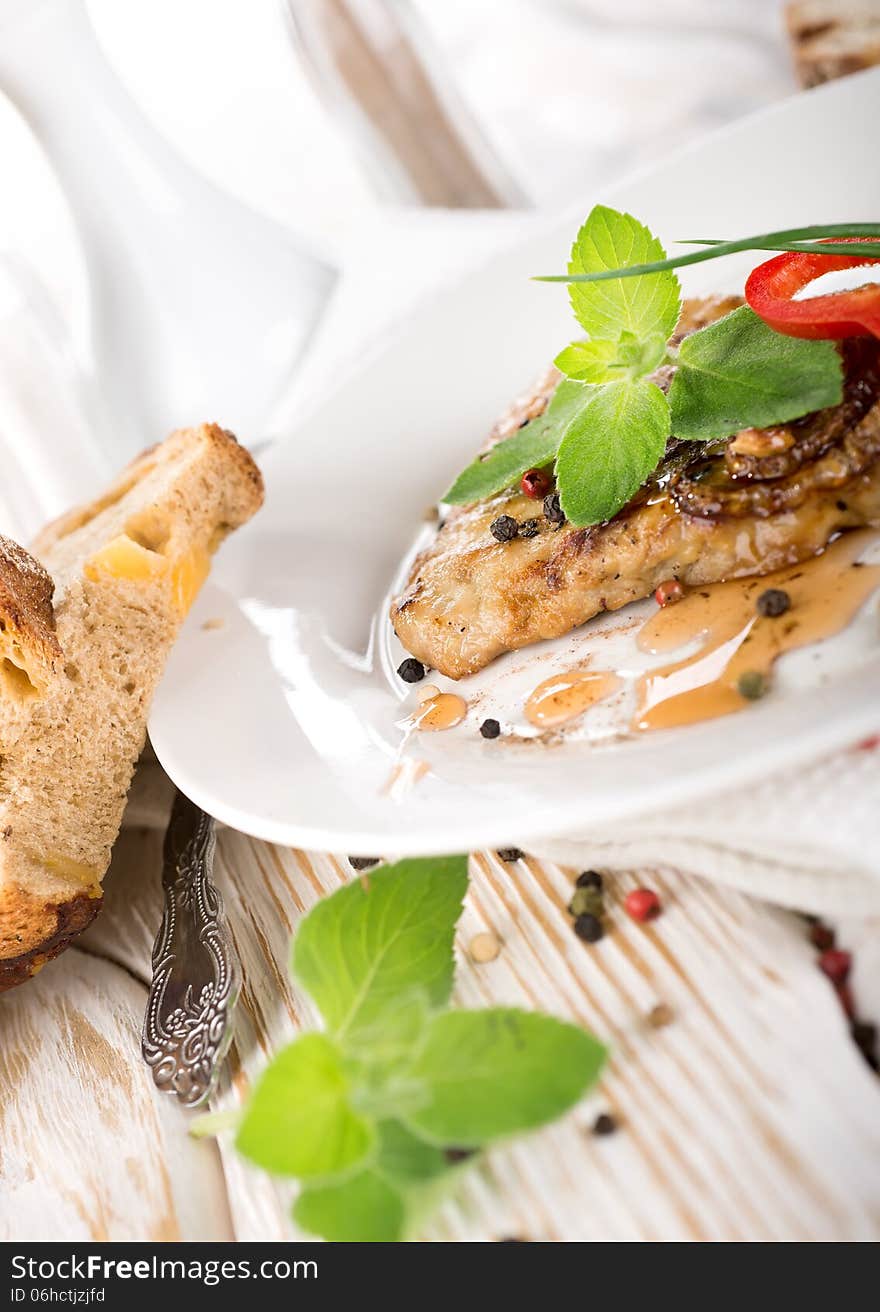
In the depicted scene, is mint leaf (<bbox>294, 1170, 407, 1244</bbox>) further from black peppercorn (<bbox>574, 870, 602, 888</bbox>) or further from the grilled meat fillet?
the grilled meat fillet

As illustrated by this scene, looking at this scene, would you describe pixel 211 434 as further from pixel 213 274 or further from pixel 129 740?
pixel 213 274

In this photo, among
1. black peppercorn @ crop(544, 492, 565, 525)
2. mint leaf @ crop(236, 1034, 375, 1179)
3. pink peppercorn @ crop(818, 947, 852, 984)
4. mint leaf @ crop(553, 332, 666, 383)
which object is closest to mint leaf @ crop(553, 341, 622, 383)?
mint leaf @ crop(553, 332, 666, 383)

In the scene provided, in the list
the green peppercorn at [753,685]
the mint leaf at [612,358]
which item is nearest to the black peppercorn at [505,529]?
the mint leaf at [612,358]

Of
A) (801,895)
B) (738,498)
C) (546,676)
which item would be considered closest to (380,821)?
(546,676)

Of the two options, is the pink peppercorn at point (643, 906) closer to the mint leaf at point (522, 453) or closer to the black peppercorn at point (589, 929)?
the black peppercorn at point (589, 929)

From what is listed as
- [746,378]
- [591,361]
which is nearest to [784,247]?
[746,378]

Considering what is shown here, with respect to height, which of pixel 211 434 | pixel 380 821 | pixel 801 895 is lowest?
pixel 801 895
